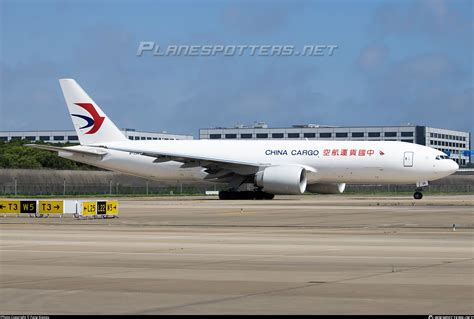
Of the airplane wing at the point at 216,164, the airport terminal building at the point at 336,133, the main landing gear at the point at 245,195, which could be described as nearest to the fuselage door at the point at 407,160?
the airplane wing at the point at 216,164

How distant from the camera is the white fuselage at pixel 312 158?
64.7 m

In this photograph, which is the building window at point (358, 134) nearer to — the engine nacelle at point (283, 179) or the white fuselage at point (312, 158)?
the white fuselage at point (312, 158)

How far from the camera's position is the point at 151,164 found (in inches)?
2803

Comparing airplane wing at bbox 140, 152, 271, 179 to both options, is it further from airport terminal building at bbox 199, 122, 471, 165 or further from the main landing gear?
airport terminal building at bbox 199, 122, 471, 165

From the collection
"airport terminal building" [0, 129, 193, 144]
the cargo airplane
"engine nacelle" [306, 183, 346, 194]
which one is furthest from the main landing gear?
"airport terminal building" [0, 129, 193, 144]

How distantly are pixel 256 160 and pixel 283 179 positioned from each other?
5.19 metres

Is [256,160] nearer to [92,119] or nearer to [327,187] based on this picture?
[327,187]

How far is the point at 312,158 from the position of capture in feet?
216

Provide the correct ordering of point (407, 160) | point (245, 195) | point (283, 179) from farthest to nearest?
point (245, 195) → point (407, 160) → point (283, 179)

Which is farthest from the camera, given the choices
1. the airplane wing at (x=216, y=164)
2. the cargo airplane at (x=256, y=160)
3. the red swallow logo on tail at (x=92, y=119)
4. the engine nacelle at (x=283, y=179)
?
the red swallow logo on tail at (x=92, y=119)

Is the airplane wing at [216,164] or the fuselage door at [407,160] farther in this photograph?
the airplane wing at [216,164]

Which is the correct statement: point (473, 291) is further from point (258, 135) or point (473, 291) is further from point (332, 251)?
point (258, 135)

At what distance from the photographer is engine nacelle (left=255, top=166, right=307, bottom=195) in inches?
2506

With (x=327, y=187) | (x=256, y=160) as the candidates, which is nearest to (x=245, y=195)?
(x=256, y=160)
